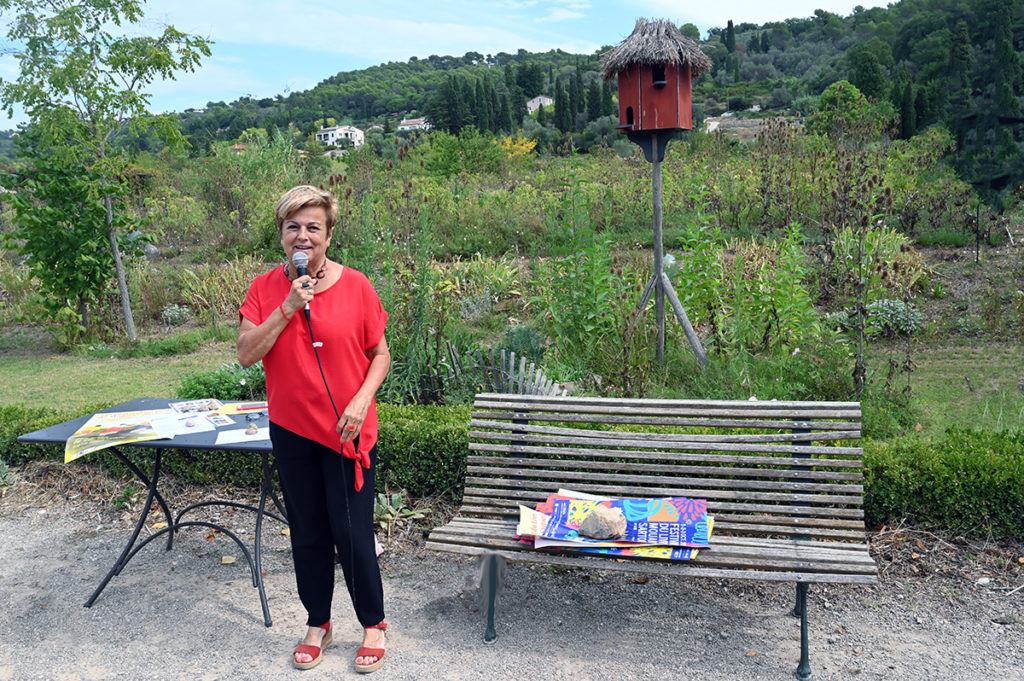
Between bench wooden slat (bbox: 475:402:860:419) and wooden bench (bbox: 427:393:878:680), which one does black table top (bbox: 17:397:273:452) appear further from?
bench wooden slat (bbox: 475:402:860:419)

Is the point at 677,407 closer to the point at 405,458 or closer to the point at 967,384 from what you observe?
the point at 405,458

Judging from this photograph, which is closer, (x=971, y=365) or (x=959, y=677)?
(x=959, y=677)

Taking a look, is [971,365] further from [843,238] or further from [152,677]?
[152,677]

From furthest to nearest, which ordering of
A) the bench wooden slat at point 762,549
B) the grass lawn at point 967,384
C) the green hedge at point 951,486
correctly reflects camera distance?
the grass lawn at point 967,384 < the green hedge at point 951,486 < the bench wooden slat at point 762,549

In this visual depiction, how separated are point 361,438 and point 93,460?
305 cm

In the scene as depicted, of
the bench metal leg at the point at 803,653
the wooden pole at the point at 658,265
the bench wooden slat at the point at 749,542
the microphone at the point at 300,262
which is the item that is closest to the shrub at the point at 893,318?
the wooden pole at the point at 658,265

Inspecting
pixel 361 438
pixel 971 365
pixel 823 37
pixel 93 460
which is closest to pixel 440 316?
pixel 93 460

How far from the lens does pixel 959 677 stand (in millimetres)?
2984

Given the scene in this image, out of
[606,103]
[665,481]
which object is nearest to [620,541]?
[665,481]

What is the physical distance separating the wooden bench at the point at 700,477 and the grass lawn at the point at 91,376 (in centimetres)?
401

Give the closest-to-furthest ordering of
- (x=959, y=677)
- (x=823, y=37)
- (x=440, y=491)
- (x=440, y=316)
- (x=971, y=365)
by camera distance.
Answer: (x=959, y=677) < (x=440, y=491) < (x=440, y=316) < (x=971, y=365) < (x=823, y=37)

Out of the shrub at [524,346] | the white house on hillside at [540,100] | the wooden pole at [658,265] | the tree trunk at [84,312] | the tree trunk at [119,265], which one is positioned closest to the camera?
the wooden pole at [658,265]

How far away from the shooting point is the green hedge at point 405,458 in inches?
178

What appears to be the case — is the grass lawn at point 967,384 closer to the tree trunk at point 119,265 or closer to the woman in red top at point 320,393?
the woman in red top at point 320,393
